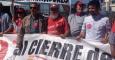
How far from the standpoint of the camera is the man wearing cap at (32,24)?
31.6ft

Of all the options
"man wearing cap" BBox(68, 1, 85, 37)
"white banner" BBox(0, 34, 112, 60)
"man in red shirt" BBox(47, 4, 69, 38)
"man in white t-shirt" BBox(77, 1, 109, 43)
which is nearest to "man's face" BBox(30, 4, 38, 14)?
"man in red shirt" BBox(47, 4, 69, 38)

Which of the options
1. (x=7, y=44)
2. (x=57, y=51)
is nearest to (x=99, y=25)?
(x=57, y=51)

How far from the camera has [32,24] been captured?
9.82 metres

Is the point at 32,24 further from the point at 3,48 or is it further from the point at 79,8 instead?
the point at 79,8

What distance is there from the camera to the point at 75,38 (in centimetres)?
909

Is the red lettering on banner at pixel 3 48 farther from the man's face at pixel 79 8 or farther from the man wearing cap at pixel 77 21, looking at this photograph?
the man's face at pixel 79 8

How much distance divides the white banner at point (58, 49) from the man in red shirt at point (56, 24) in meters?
0.23

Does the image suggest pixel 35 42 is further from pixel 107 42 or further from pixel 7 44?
pixel 107 42

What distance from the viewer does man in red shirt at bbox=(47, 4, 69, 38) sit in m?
9.53

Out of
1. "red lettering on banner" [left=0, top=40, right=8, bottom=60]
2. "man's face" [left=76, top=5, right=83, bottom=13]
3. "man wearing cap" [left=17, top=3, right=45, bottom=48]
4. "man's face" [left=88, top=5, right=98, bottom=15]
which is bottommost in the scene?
"red lettering on banner" [left=0, top=40, right=8, bottom=60]

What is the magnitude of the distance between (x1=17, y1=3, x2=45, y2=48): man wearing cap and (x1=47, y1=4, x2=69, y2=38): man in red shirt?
0.66ft

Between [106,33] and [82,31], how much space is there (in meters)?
0.65

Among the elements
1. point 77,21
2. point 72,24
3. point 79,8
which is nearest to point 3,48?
point 72,24

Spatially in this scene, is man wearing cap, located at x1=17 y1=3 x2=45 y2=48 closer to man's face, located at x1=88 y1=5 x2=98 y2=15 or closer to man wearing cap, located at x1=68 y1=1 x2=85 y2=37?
man wearing cap, located at x1=68 y1=1 x2=85 y2=37
